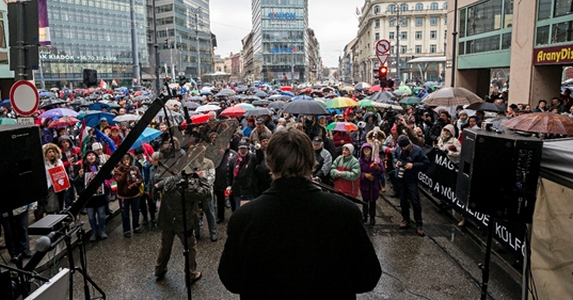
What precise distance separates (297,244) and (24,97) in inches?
242

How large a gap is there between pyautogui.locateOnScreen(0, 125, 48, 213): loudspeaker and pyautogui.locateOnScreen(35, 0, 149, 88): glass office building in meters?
77.2

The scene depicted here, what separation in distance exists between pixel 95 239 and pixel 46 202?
4.14 ft

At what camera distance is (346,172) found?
297 inches

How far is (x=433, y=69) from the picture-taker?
90688mm

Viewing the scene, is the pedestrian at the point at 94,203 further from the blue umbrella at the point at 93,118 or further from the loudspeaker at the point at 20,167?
the blue umbrella at the point at 93,118

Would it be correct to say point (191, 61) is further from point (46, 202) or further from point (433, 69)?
point (46, 202)

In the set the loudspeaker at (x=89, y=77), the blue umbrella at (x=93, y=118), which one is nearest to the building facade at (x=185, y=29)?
the blue umbrella at (x=93, y=118)

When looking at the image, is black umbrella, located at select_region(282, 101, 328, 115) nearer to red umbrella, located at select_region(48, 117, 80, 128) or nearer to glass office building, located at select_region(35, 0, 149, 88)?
red umbrella, located at select_region(48, 117, 80, 128)

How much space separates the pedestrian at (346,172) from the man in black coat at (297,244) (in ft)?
17.7

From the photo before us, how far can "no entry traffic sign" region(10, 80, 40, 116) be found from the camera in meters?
6.32

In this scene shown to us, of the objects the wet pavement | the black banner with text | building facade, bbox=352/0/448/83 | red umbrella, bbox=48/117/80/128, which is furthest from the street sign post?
building facade, bbox=352/0/448/83

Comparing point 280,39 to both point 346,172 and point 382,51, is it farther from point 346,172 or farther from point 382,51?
point 346,172

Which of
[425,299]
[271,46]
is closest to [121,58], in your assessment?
[271,46]

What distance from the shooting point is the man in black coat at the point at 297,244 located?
2123mm
